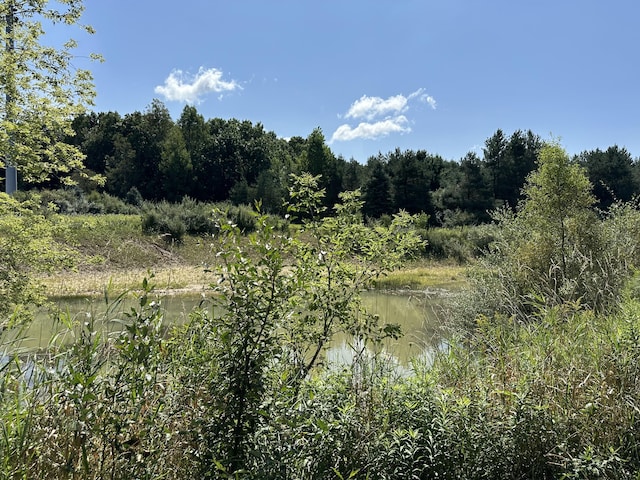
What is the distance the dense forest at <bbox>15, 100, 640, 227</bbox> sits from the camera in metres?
32.9

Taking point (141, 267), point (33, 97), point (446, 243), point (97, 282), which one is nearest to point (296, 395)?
point (33, 97)

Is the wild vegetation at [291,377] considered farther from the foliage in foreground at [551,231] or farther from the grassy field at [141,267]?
the grassy field at [141,267]

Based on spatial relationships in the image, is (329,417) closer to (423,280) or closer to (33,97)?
(33,97)

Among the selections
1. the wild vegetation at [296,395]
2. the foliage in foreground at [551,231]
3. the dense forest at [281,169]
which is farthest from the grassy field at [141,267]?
the wild vegetation at [296,395]

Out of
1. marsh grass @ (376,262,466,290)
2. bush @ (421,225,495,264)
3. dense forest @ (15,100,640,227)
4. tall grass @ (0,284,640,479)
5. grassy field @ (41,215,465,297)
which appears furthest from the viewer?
dense forest @ (15,100,640,227)

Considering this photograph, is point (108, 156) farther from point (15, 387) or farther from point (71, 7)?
point (15, 387)

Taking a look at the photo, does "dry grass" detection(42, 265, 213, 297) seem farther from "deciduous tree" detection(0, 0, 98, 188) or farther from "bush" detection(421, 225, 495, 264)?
"bush" detection(421, 225, 495, 264)

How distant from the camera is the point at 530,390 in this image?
252cm

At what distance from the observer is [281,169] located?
37344 millimetres

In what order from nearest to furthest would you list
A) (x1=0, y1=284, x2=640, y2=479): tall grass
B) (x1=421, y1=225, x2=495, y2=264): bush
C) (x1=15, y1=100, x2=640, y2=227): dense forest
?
(x1=0, y1=284, x2=640, y2=479): tall grass < (x1=421, y1=225, x2=495, y2=264): bush < (x1=15, y1=100, x2=640, y2=227): dense forest

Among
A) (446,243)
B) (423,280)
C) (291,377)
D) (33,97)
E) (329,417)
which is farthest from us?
(446,243)

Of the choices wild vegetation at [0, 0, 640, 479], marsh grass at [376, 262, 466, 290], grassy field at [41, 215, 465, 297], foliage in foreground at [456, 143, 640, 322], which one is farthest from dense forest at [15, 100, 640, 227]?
wild vegetation at [0, 0, 640, 479]

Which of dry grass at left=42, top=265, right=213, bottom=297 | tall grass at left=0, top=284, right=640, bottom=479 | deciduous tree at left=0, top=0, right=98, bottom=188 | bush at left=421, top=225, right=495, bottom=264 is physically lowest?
dry grass at left=42, top=265, right=213, bottom=297

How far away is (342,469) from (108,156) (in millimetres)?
47108
